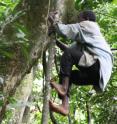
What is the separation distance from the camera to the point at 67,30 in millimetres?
3312

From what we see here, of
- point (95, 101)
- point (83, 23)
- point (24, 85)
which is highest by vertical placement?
point (83, 23)

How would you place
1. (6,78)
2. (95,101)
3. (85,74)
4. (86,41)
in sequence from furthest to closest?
(95,101) < (85,74) < (86,41) < (6,78)

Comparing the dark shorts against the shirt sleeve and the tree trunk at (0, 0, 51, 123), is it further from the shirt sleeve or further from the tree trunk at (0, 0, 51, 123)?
the tree trunk at (0, 0, 51, 123)

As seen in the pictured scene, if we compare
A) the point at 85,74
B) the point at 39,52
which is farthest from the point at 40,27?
the point at 85,74

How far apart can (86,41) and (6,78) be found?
2.93 feet

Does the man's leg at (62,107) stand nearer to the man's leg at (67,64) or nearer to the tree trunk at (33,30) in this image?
the man's leg at (67,64)

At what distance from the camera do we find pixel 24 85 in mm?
3943

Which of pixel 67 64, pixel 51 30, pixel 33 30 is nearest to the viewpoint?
pixel 33 30

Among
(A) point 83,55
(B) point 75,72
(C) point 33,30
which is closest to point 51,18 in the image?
(C) point 33,30

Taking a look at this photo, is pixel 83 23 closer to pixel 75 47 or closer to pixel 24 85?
pixel 75 47

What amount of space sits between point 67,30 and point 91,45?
28cm

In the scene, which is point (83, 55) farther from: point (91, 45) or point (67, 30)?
point (67, 30)

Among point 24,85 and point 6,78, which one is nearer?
point 6,78

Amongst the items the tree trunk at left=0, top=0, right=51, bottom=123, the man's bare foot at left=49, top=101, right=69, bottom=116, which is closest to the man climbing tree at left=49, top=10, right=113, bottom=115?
the man's bare foot at left=49, top=101, right=69, bottom=116
